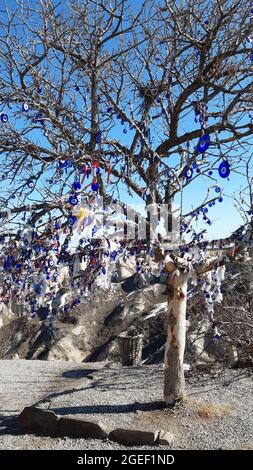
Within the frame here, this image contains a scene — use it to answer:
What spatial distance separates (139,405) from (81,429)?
50.1 inches

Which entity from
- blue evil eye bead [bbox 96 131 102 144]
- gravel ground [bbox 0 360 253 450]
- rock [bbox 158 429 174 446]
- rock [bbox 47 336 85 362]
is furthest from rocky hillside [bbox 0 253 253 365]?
blue evil eye bead [bbox 96 131 102 144]

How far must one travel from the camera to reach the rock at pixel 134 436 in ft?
19.6

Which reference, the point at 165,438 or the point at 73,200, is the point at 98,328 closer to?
the point at 165,438

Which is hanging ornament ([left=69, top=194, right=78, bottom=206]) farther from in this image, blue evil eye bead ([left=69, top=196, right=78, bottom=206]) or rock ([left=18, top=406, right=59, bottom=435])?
rock ([left=18, top=406, right=59, bottom=435])

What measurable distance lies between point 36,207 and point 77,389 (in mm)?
4123

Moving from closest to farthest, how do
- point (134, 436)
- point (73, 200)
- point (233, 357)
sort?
1. point (73, 200)
2. point (134, 436)
3. point (233, 357)

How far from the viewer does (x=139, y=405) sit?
290 inches

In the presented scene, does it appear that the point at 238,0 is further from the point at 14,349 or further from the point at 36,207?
the point at 14,349

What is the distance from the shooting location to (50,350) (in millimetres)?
24672

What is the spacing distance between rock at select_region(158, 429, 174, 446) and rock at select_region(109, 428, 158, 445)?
70 mm

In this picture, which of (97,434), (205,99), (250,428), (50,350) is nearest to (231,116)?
(205,99)

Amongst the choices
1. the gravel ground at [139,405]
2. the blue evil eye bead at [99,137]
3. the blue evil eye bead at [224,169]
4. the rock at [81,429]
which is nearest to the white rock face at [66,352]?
the gravel ground at [139,405]

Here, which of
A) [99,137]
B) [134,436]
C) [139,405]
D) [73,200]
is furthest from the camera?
[139,405]

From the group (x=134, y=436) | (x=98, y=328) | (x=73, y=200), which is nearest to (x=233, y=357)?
(x=134, y=436)
